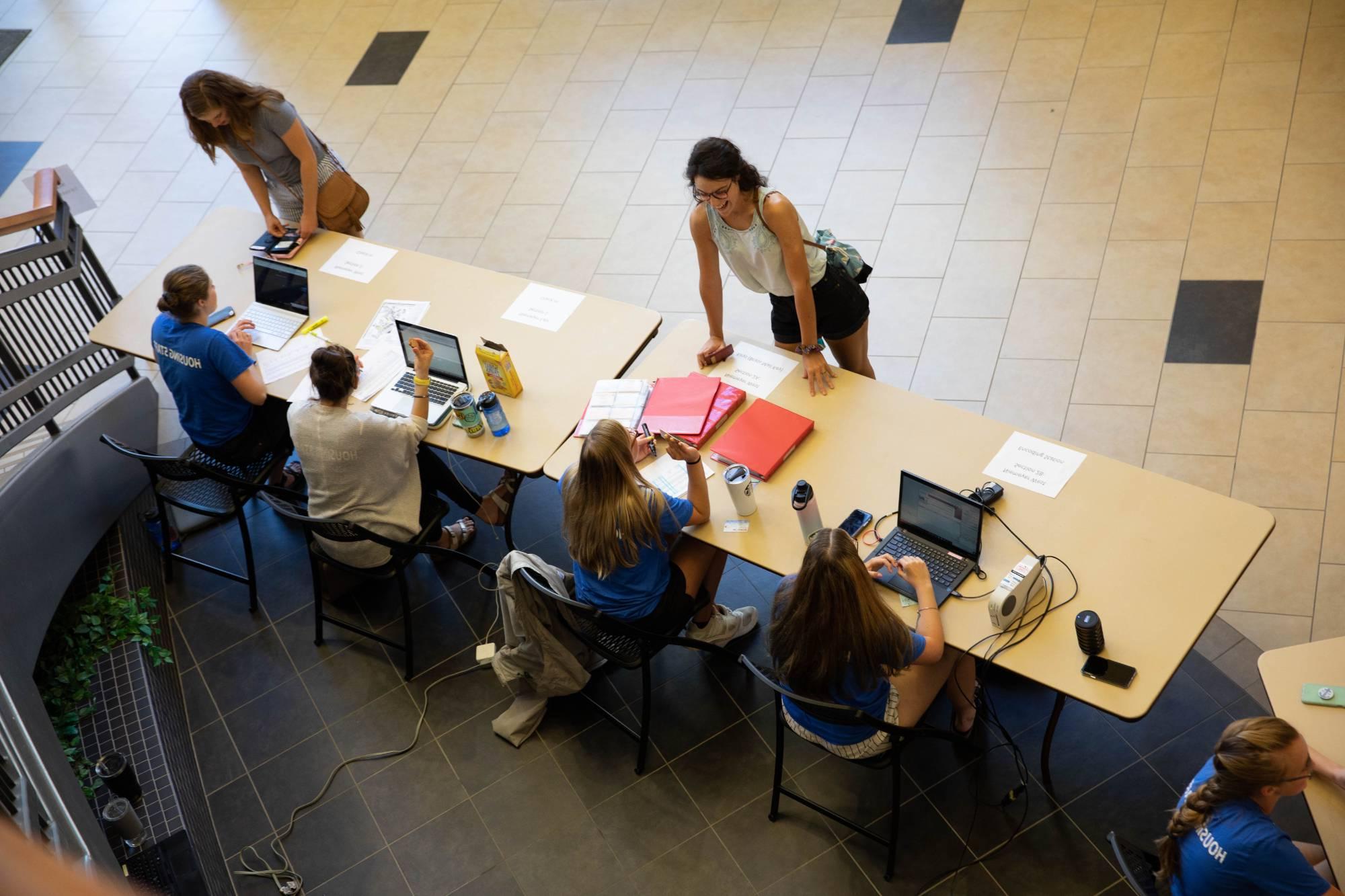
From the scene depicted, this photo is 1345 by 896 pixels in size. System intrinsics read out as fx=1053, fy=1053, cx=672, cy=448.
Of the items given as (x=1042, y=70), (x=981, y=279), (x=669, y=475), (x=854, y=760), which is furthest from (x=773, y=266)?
(x=1042, y=70)

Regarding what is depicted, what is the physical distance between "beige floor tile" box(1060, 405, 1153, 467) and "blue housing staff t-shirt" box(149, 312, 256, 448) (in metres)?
3.41

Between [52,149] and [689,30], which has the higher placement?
[689,30]

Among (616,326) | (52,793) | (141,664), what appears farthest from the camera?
(616,326)

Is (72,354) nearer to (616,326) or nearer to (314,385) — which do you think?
(314,385)

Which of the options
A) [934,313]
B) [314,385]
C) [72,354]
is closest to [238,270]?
[72,354]

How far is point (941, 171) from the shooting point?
18.5 ft

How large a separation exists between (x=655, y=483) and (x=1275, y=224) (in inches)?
133

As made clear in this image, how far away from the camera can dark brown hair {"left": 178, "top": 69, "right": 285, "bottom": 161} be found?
4344 mm

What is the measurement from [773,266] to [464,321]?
1383 mm

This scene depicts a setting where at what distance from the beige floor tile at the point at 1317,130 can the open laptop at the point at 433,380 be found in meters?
4.14

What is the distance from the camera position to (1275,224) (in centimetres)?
493

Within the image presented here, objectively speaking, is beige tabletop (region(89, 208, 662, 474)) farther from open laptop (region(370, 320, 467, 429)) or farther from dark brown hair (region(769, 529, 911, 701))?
dark brown hair (region(769, 529, 911, 701))

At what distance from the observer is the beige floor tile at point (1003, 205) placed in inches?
208

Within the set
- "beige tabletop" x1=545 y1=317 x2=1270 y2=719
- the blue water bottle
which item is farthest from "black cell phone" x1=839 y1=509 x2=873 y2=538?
the blue water bottle
